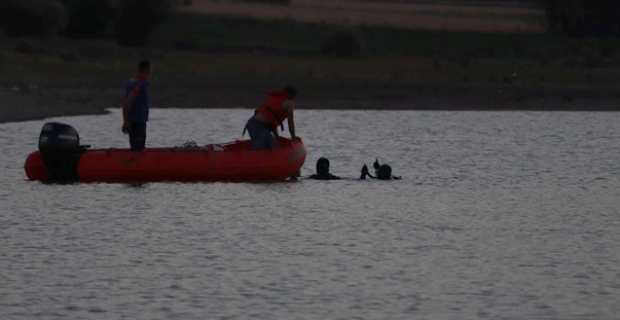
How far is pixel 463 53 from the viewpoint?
184 feet

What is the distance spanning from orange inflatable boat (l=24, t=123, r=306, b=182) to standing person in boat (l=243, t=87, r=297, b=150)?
26 centimetres

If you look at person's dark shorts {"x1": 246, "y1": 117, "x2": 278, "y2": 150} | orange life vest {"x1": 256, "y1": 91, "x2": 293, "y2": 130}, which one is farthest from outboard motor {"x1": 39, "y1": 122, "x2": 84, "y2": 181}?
orange life vest {"x1": 256, "y1": 91, "x2": 293, "y2": 130}

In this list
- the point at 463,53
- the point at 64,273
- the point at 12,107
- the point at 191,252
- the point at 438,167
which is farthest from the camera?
the point at 463,53

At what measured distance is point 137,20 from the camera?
2330 inches

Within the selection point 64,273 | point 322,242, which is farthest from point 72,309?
point 322,242

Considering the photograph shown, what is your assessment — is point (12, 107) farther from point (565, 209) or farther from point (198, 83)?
point (565, 209)

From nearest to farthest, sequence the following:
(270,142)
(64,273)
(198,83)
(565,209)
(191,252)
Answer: (64,273) < (191,252) < (565,209) < (270,142) < (198,83)

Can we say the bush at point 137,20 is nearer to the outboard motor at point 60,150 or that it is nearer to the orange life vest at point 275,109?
the orange life vest at point 275,109

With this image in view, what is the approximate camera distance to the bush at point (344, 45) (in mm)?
53656

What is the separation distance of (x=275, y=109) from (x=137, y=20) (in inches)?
1577

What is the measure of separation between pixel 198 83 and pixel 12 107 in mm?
8249

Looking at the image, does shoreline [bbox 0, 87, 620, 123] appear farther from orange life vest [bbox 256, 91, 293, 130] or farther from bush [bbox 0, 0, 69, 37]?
bush [bbox 0, 0, 69, 37]

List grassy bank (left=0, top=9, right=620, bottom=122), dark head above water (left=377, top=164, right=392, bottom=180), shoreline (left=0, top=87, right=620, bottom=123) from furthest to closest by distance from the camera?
grassy bank (left=0, top=9, right=620, bottom=122) < shoreline (left=0, top=87, right=620, bottom=123) < dark head above water (left=377, top=164, right=392, bottom=180)

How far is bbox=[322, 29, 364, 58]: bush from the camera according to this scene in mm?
53656
